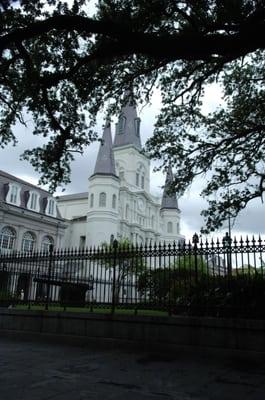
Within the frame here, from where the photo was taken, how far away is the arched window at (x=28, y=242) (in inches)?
1886

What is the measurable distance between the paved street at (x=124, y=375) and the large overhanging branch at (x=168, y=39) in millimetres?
5872

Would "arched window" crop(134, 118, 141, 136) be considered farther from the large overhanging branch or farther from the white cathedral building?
the large overhanging branch

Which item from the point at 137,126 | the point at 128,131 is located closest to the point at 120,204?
the point at 128,131

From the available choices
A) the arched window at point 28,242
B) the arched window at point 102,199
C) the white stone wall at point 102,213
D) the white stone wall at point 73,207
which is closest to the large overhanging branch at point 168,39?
the arched window at point 28,242

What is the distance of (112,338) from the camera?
10.9m

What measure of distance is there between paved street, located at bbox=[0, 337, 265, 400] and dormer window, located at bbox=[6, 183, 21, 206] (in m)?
38.9

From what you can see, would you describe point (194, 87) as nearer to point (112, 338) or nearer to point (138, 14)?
point (138, 14)

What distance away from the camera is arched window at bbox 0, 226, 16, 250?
44.7m

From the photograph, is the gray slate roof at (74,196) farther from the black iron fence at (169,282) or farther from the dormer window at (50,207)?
the black iron fence at (169,282)

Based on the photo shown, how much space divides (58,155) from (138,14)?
15.5 ft

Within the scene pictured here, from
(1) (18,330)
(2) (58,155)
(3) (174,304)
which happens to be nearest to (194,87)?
(2) (58,155)

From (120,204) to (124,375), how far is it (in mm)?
58399

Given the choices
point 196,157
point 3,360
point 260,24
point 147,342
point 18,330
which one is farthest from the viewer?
point 196,157

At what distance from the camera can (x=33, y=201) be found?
50.7 metres
